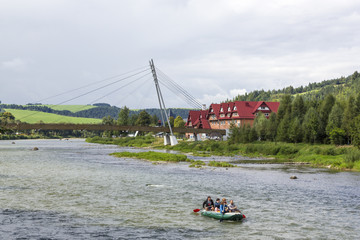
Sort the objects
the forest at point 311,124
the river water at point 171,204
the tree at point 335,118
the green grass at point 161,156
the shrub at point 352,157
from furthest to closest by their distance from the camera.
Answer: the tree at point 335,118, the forest at point 311,124, the green grass at point 161,156, the shrub at point 352,157, the river water at point 171,204

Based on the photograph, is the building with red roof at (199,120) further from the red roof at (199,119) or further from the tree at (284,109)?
the tree at (284,109)

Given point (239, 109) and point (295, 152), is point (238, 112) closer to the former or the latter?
point (239, 109)

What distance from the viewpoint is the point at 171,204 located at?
36.2 m

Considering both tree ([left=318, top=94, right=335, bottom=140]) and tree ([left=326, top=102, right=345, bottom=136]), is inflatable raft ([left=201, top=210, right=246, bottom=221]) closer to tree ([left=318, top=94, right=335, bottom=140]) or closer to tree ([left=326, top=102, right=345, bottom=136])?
tree ([left=326, top=102, right=345, bottom=136])

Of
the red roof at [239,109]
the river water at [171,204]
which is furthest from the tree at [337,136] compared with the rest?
the red roof at [239,109]

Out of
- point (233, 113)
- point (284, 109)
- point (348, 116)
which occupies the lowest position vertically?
point (348, 116)

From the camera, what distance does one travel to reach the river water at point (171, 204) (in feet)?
89.7

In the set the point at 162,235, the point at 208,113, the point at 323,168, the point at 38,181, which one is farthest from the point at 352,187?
the point at 208,113

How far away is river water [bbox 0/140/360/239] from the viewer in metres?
27.3

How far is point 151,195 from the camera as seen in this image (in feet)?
133

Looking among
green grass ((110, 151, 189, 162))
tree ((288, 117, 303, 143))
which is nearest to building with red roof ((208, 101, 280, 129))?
tree ((288, 117, 303, 143))

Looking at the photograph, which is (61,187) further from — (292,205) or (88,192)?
(292,205)

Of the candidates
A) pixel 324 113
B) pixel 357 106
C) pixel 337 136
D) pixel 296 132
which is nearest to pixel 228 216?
pixel 337 136

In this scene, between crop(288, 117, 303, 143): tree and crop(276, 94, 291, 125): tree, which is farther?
crop(276, 94, 291, 125): tree
